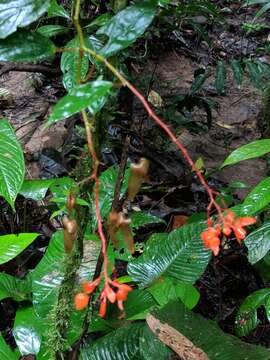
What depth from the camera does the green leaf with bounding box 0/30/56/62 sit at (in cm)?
79

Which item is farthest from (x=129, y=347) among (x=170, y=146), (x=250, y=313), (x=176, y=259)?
A: (x=170, y=146)

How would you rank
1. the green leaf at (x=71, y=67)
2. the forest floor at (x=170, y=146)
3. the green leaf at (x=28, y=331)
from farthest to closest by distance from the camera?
the forest floor at (x=170, y=146) < the green leaf at (x=28, y=331) < the green leaf at (x=71, y=67)

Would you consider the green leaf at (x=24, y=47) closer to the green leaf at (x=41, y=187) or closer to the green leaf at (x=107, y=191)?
the green leaf at (x=107, y=191)

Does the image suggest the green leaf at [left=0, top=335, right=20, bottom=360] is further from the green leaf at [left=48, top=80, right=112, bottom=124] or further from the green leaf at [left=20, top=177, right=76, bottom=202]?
the green leaf at [left=48, top=80, right=112, bottom=124]

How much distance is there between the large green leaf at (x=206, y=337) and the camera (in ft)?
3.84

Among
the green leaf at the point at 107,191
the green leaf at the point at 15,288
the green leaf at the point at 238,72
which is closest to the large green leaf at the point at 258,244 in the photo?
the green leaf at the point at 107,191

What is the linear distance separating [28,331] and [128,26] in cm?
98

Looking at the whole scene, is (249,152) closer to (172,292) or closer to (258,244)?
(258,244)

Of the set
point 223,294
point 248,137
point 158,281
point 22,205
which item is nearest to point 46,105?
point 22,205

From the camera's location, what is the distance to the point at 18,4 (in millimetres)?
762

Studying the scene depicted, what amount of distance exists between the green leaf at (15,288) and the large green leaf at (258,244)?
0.69 m

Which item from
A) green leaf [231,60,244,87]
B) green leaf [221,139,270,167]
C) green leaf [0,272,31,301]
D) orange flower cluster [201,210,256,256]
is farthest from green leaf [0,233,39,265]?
green leaf [231,60,244,87]

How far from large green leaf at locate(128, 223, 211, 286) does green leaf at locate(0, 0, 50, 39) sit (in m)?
0.84

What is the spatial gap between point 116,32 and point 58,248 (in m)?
0.82
